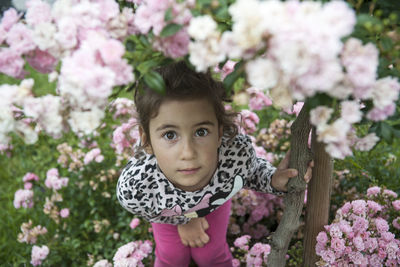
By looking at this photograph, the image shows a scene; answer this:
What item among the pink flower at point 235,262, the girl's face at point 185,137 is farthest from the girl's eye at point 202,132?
the pink flower at point 235,262

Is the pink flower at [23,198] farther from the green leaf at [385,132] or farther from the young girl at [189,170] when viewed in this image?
the green leaf at [385,132]

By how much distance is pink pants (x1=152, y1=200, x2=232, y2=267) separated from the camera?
2070 mm

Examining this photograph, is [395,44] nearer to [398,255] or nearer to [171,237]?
[398,255]

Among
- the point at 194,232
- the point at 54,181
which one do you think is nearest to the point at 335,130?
the point at 194,232

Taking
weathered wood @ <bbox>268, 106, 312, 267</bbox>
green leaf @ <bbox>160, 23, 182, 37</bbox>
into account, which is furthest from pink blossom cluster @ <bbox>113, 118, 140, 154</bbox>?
green leaf @ <bbox>160, 23, 182, 37</bbox>

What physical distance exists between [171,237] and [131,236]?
428mm

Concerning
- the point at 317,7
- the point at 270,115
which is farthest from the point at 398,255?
the point at 270,115

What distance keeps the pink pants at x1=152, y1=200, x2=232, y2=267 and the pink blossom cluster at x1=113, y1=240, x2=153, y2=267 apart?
0.08 metres

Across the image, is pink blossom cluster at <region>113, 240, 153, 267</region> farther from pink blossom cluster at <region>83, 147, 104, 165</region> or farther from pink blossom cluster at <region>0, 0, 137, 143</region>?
→ pink blossom cluster at <region>0, 0, 137, 143</region>

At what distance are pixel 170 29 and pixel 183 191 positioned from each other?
1097mm

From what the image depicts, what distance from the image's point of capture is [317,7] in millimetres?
675

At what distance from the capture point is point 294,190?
1.58 m

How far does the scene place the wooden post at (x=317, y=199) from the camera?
1.58 meters

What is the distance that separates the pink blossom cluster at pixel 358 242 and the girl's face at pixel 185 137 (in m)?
0.62
